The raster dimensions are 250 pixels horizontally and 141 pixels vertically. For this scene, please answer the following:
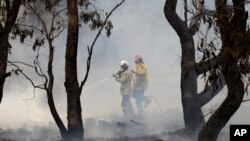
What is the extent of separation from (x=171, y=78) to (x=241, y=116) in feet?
30.6

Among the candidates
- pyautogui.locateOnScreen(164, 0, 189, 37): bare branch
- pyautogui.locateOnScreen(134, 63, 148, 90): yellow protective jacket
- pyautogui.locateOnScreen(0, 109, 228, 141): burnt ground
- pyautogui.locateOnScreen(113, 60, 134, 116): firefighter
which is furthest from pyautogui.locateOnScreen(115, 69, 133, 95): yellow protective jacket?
pyautogui.locateOnScreen(164, 0, 189, 37): bare branch

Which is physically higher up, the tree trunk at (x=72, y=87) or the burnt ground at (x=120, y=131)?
the tree trunk at (x=72, y=87)

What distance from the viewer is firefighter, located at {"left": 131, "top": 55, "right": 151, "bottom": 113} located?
17594mm

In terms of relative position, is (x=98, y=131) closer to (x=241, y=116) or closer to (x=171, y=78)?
(x=241, y=116)

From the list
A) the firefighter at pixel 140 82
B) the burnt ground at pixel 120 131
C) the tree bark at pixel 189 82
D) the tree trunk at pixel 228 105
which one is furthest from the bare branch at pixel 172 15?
the firefighter at pixel 140 82

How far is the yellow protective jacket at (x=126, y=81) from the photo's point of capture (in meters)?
17.5

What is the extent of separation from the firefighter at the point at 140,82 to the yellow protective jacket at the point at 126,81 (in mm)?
252

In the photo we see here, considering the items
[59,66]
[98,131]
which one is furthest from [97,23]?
[59,66]

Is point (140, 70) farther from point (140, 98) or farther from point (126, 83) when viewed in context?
point (140, 98)

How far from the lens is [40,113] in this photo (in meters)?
20.2

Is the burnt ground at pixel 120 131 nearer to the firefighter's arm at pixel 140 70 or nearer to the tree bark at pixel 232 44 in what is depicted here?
the firefighter's arm at pixel 140 70

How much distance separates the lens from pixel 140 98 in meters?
18.5

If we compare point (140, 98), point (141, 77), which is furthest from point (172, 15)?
point (140, 98)

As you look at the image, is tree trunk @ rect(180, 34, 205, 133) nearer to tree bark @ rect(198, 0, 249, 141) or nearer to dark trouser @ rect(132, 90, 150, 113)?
tree bark @ rect(198, 0, 249, 141)
